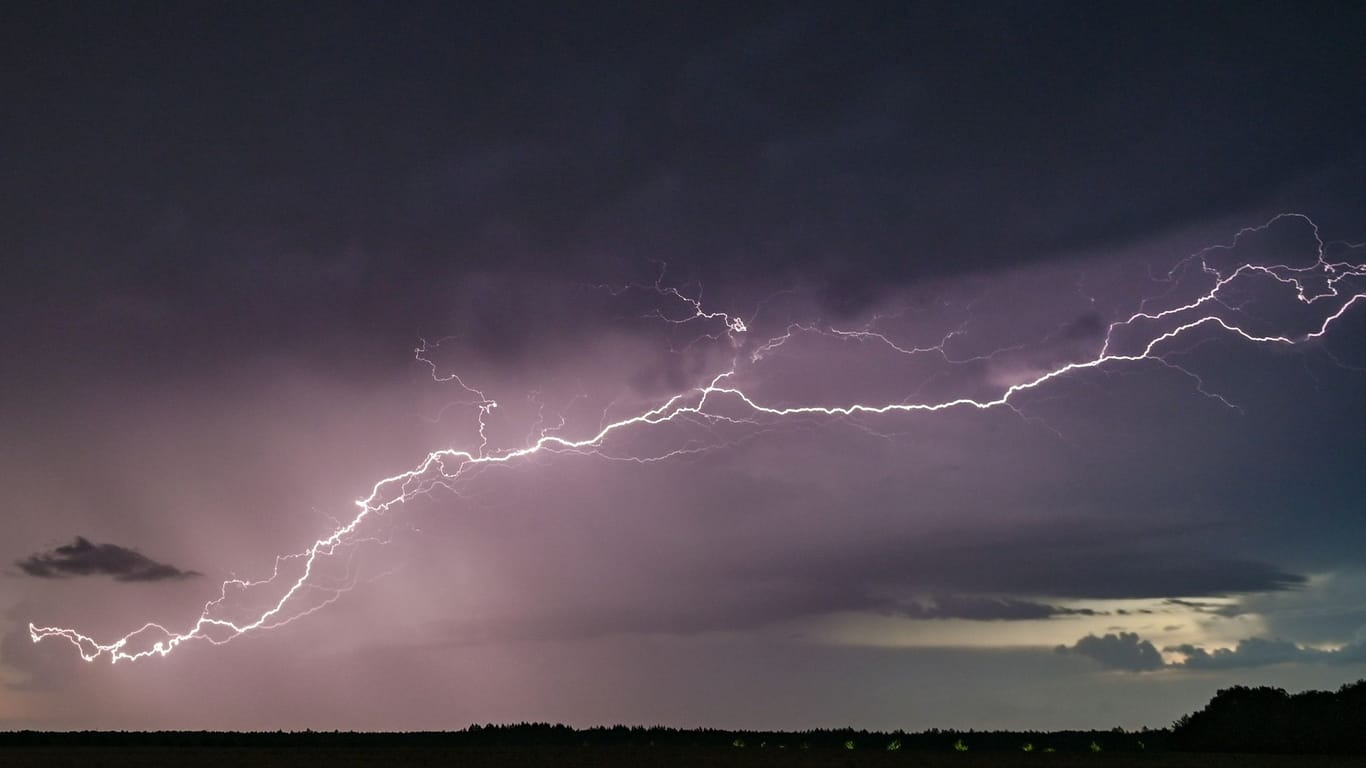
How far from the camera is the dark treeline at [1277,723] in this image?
33000 millimetres

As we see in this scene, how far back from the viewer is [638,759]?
26.0 meters

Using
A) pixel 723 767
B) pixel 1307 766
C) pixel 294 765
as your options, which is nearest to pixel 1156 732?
pixel 1307 766

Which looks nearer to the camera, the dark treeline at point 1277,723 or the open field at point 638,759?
the open field at point 638,759

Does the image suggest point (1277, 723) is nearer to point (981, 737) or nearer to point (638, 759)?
point (981, 737)

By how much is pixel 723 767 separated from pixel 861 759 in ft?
16.9

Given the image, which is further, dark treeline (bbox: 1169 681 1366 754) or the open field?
dark treeline (bbox: 1169 681 1366 754)

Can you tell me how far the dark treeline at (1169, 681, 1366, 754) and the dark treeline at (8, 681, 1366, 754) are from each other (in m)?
0.03

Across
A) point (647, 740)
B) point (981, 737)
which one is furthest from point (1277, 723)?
point (647, 740)

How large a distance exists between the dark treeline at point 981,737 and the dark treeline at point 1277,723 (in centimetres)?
3

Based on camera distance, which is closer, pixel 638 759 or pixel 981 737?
pixel 638 759

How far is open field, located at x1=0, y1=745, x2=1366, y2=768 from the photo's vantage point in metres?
25.4

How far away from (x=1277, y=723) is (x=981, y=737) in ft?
30.5

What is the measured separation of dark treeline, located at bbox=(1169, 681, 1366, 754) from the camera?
1299 inches

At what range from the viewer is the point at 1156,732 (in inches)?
1559
